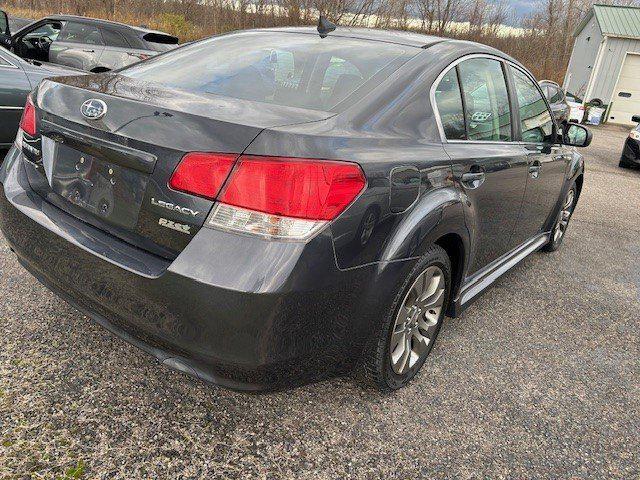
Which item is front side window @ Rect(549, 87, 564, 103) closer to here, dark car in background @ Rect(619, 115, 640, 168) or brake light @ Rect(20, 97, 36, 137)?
dark car in background @ Rect(619, 115, 640, 168)

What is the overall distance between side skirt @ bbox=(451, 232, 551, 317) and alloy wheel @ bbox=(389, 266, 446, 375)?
199 millimetres

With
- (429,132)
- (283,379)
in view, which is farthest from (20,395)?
(429,132)

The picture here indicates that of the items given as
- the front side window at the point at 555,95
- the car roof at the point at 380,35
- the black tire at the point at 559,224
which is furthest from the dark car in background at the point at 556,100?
the car roof at the point at 380,35

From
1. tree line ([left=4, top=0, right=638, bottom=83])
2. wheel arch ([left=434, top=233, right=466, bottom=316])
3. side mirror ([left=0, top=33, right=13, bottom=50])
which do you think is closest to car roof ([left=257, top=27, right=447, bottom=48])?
wheel arch ([left=434, top=233, right=466, bottom=316])

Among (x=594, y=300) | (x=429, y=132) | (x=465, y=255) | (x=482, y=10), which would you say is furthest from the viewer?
(x=482, y=10)

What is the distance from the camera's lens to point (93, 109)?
1.91 meters

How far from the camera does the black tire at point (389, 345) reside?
2.12m

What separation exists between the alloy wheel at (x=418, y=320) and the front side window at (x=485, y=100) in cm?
75

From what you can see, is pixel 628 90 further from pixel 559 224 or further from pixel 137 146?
pixel 137 146

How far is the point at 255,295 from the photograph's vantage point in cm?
162

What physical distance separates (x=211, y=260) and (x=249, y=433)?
2.71ft

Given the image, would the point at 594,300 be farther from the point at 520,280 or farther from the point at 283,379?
the point at 283,379

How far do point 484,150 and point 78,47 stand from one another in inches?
276

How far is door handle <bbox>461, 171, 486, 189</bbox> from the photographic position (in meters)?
2.45
